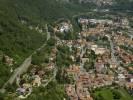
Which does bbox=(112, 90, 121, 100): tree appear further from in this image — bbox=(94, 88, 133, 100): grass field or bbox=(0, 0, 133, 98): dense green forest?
bbox=(0, 0, 133, 98): dense green forest

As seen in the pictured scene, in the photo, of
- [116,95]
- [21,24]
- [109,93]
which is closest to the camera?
[116,95]

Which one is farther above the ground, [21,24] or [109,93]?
[21,24]

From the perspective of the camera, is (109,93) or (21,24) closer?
(109,93)

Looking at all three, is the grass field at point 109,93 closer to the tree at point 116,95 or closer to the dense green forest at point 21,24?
the tree at point 116,95

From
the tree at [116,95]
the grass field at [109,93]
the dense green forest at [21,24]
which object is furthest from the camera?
the dense green forest at [21,24]

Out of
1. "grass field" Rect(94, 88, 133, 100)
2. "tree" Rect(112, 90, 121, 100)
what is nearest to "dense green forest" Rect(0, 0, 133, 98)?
"grass field" Rect(94, 88, 133, 100)

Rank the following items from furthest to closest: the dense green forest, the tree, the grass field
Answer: the dense green forest
the tree
the grass field

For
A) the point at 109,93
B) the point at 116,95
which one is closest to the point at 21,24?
the point at 109,93

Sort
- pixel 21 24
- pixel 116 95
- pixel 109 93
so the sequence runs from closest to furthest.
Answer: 1. pixel 116 95
2. pixel 109 93
3. pixel 21 24

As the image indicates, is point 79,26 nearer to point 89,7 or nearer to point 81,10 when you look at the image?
point 81,10

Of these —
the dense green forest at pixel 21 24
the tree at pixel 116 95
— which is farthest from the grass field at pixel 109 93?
the dense green forest at pixel 21 24

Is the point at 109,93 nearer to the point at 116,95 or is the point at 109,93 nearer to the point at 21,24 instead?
the point at 116,95
